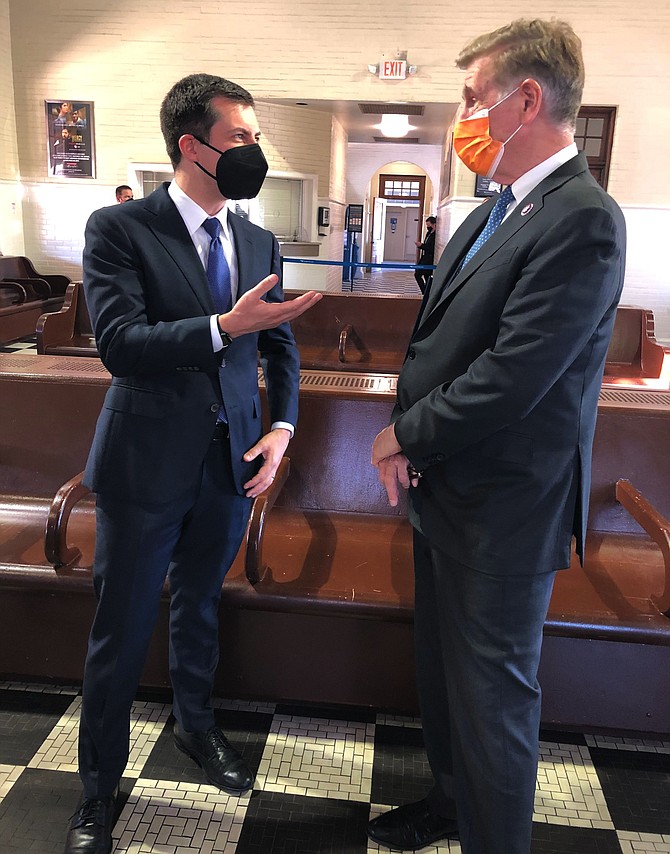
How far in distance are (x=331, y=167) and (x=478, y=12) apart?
324 cm

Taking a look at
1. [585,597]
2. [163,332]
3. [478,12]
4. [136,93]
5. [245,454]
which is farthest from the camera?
[136,93]

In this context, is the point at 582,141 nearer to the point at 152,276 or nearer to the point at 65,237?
the point at 65,237

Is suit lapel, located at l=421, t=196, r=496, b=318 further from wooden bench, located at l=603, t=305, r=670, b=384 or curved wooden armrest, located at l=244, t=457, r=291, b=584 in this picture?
wooden bench, located at l=603, t=305, r=670, b=384

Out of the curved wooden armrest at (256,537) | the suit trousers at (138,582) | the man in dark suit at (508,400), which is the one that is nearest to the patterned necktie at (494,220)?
the man in dark suit at (508,400)

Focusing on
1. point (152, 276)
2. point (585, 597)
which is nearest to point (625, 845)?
point (585, 597)

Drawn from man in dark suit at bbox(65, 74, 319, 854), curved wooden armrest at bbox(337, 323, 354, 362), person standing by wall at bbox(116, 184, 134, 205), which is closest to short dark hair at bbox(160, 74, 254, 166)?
man in dark suit at bbox(65, 74, 319, 854)

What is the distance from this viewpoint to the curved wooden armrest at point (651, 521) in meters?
1.80

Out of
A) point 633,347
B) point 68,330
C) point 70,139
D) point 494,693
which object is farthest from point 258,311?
point 70,139

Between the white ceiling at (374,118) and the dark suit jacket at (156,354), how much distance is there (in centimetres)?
852

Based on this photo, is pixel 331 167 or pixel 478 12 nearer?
pixel 478 12

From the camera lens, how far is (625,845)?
Answer: 1.69m

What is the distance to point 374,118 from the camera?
36.9 feet

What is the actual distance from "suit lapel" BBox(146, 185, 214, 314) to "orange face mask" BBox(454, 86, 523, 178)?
0.59m

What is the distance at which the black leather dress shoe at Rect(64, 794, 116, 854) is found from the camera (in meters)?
1.58
